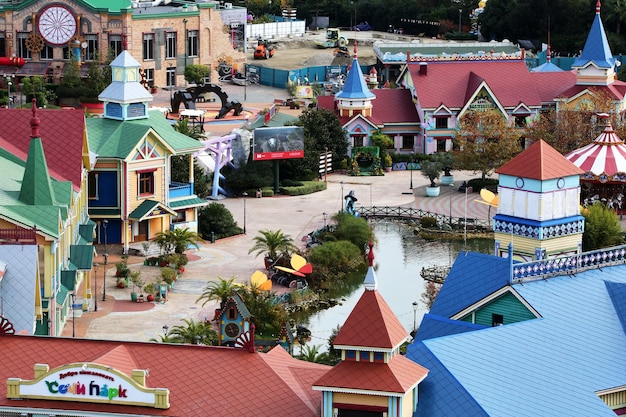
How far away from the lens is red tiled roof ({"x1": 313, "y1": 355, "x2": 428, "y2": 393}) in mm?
42844

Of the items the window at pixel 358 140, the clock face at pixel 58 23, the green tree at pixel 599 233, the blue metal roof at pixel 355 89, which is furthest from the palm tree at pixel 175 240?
the clock face at pixel 58 23

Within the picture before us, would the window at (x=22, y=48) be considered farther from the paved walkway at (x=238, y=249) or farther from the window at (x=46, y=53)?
the paved walkway at (x=238, y=249)

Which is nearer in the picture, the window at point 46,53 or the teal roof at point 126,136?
the teal roof at point 126,136

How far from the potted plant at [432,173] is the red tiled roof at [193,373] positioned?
53.5 metres

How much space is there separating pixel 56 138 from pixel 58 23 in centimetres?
5930

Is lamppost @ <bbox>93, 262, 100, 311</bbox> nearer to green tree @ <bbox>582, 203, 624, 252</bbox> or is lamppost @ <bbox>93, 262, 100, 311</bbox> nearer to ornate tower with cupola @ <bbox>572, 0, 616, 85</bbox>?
green tree @ <bbox>582, 203, 624, 252</bbox>

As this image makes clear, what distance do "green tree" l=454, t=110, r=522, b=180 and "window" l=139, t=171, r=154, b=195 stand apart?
24160mm

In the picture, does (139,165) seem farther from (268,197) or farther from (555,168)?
(555,168)

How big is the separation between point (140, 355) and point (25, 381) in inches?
136

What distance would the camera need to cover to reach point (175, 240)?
81.9m

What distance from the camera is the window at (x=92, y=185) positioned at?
8244cm

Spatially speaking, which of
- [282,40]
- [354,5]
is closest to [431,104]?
[282,40]

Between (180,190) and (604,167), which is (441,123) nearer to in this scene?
(604,167)

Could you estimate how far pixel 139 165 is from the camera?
83.4 metres
